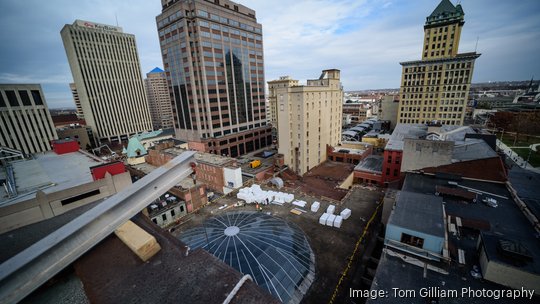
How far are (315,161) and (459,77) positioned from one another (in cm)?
6221

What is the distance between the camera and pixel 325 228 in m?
32.2

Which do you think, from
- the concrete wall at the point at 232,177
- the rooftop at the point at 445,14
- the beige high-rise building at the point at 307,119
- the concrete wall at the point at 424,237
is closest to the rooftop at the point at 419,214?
the concrete wall at the point at 424,237

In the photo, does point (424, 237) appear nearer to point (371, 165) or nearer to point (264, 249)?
point (264, 249)

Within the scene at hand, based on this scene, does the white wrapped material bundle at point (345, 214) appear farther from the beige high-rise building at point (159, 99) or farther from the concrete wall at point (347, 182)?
the beige high-rise building at point (159, 99)

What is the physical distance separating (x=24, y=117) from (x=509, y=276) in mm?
89944

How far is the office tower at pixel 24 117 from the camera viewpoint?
49062mm

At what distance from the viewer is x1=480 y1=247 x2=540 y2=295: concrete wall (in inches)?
630

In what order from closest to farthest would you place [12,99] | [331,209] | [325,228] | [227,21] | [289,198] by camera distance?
[325,228] < [331,209] < [289,198] < [12,99] < [227,21]

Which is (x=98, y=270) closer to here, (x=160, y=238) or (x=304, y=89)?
(x=160, y=238)

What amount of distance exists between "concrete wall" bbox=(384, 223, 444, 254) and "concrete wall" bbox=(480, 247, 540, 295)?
3.19 metres

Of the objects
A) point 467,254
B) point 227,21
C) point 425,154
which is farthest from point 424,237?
point 227,21

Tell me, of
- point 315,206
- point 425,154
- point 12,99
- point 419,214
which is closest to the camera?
point 419,214

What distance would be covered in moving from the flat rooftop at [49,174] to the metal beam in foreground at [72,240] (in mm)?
24084

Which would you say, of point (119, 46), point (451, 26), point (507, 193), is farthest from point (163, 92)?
point (507, 193)
